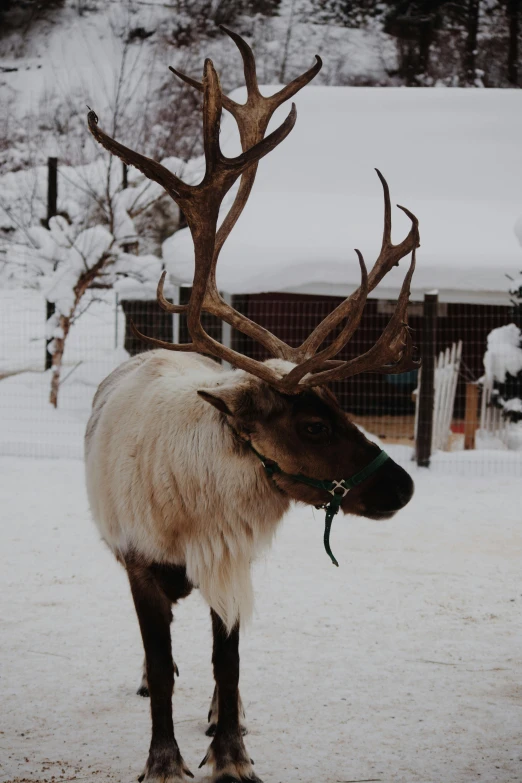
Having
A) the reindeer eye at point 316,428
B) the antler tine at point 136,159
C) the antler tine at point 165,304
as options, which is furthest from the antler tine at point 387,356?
the antler tine at point 136,159

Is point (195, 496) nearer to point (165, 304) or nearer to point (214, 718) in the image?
point (165, 304)

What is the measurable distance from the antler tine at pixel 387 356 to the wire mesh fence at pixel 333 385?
5636mm

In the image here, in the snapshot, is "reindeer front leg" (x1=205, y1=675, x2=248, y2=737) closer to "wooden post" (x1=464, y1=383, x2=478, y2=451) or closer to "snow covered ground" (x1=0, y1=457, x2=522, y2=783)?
"snow covered ground" (x1=0, y1=457, x2=522, y2=783)

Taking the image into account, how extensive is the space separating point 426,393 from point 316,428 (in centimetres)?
655

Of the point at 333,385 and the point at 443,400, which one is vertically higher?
the point at 443,400

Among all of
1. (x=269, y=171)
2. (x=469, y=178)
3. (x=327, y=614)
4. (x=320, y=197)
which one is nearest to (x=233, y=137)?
(x=269, y=171)

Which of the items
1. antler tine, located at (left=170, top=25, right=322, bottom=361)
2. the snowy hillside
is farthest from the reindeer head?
the snowy hillside

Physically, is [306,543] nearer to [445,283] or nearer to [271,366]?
[271,366]

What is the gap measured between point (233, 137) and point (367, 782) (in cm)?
1406

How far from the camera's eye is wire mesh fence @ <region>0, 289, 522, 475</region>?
10023 millimetres

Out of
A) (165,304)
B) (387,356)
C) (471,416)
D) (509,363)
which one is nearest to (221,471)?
(387,356)

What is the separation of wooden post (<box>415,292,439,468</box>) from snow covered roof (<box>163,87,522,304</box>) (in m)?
1.09

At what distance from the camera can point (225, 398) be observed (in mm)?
3074

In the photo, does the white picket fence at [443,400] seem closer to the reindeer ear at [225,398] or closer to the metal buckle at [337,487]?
→ the metal buckle at [337,487]
